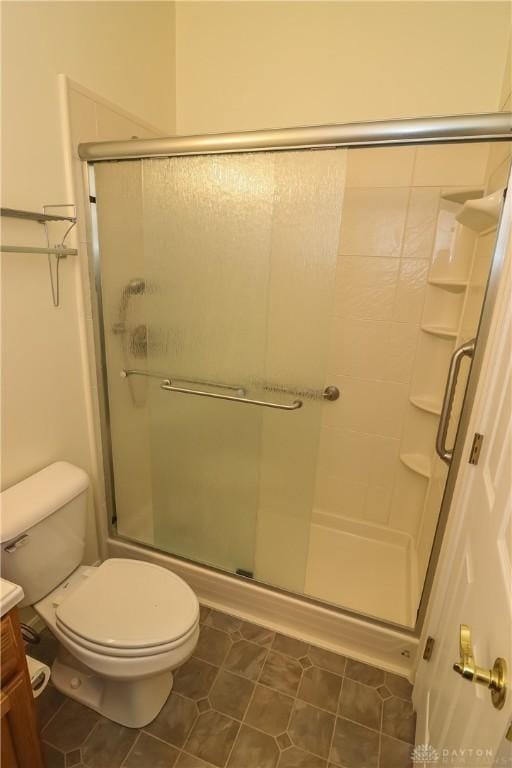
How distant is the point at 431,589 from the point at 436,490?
43 centimetres

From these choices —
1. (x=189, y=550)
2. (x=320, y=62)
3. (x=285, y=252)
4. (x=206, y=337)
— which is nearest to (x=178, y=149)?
(x=285, y=252)

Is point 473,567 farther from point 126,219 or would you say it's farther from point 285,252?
point 126,219

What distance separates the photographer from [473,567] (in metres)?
0.91

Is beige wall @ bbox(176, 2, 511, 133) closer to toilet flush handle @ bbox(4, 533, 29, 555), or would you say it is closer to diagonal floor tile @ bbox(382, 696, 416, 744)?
toilet flush handle @ bbox(4, 533, 29, 555)

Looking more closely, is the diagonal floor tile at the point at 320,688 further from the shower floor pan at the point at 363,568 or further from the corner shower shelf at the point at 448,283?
the corner shower shelf at the point at 448,283

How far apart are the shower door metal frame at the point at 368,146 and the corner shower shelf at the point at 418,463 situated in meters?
0.63

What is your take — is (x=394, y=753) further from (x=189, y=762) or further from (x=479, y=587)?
(x=479, y=587)

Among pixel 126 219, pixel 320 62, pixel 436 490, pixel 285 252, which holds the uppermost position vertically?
pixel 320 62

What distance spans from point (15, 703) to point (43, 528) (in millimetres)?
460

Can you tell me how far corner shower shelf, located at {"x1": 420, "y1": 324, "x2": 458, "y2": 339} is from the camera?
1.78 meters

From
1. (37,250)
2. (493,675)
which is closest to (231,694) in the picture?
(493,675)

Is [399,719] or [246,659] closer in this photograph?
[399,719]

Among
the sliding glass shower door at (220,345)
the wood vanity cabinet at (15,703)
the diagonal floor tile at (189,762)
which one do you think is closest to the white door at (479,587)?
the sliding glass shower door at (220,345)

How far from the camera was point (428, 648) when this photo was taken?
4.28ft
